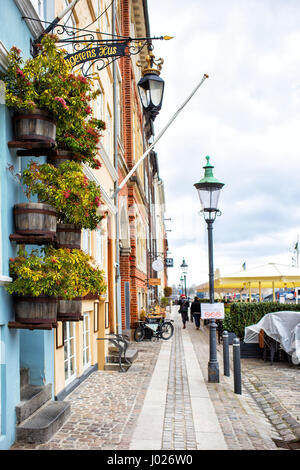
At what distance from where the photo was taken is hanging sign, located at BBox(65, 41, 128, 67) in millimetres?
6809

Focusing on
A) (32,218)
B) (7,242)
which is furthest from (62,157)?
(7,242)

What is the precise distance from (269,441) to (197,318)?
63.2 feet

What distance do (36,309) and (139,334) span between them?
14.0 m

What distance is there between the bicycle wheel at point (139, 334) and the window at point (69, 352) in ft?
31.9

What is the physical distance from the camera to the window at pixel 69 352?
859 cm

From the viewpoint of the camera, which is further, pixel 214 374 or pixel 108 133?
pixel 108 133

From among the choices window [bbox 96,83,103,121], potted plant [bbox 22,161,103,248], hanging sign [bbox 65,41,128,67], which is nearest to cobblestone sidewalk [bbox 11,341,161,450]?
potted plant [bbox 22,161,103,248]

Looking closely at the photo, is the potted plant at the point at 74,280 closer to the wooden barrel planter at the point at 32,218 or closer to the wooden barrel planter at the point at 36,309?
the wooden barrel planter at the point at 36,309

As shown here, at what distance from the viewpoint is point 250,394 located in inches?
363

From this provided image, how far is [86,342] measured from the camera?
35.1ft

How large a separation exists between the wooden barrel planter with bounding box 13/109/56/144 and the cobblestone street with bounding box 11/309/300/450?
343 centimetres

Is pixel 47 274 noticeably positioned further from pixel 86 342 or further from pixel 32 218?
pixel 86 342

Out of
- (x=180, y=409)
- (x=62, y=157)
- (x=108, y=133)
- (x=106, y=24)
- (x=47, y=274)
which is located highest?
(x=106, y=24)

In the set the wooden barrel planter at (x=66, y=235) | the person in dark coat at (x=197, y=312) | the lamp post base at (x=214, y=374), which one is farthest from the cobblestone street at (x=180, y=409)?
the person in dark coat at (x=197, y=312)
